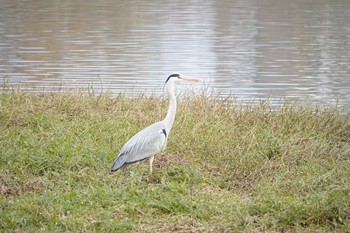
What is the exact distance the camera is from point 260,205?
5.87 m

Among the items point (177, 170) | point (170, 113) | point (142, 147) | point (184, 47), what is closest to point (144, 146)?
point (142, 147)

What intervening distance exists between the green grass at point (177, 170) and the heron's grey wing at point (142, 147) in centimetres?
15

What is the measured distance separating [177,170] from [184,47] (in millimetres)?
12147

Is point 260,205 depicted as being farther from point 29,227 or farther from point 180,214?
point 29,227

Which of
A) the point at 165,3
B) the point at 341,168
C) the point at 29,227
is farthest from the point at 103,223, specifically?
the point at 165,3

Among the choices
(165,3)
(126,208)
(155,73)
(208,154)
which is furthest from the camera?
(165,3)

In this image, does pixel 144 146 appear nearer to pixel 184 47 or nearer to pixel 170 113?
pixel 170 113

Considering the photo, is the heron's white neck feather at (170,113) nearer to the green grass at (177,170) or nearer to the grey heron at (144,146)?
the grey heron at (144,146)

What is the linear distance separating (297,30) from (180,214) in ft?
54.5

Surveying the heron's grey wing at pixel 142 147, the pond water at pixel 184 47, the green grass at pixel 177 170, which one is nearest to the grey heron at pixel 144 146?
the heron's grey wing at pixel 142 147

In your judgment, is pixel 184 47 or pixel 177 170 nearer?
pixel 177 170

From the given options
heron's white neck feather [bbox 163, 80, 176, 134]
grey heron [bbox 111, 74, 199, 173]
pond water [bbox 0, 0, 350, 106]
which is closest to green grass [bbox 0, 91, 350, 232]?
grey heron [bbox 111, 74, 199, 173]

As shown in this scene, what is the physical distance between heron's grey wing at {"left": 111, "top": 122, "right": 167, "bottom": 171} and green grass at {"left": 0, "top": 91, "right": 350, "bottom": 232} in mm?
154

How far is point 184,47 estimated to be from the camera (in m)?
18.7
